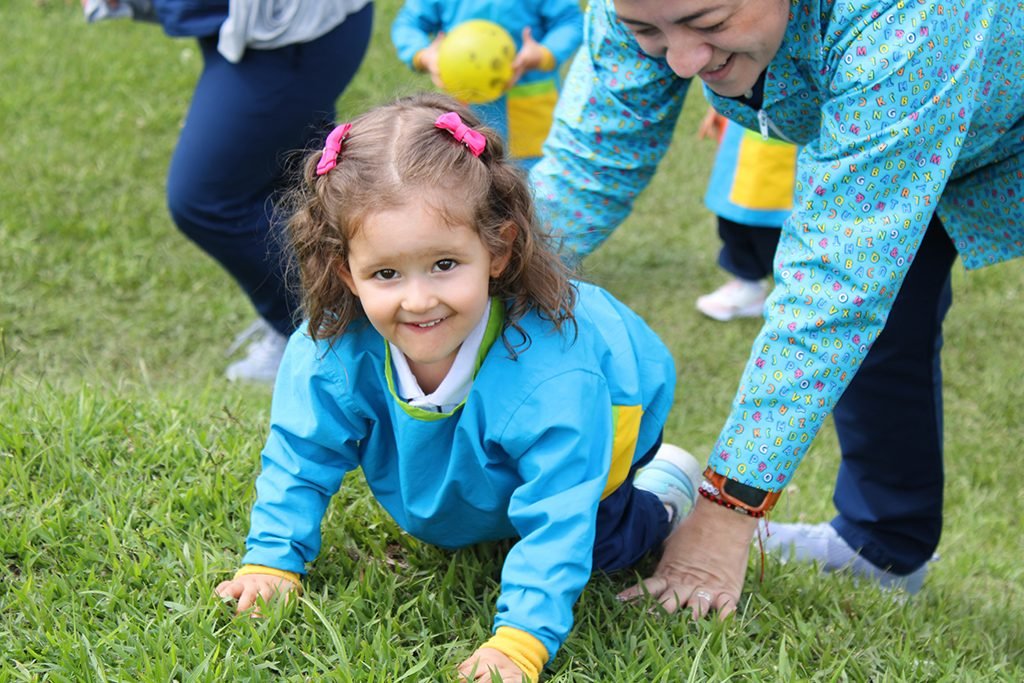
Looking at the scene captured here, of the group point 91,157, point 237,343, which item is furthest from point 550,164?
point 91,157

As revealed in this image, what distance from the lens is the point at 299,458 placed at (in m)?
2.46

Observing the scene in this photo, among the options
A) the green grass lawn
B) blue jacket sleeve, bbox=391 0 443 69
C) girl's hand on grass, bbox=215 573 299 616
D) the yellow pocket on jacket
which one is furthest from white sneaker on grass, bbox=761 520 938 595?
blue jacket sleeve, bbox=391 0 443 69

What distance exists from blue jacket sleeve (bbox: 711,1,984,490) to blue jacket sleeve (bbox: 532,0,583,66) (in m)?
2.90

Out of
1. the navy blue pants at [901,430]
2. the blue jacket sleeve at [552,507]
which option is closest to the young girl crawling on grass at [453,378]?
the blue jacket sleeve at [552,507]

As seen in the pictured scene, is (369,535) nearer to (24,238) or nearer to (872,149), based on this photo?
(872,149)

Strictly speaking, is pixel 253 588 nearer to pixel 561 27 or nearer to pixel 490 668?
pixel 490 668

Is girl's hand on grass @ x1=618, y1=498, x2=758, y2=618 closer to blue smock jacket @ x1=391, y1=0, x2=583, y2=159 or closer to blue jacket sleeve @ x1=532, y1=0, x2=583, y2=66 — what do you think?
blue smock jacket @ x1=391, y1=0, x2=583, y2=159

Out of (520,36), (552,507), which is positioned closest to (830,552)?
(552,507)

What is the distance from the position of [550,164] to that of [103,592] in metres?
1.41

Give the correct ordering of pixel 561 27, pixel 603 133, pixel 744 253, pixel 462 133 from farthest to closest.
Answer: pixel 744 253
pixel 561 27
pixel 603 133
pixel 462 133

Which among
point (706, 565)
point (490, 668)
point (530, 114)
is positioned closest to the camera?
point (490, 668)

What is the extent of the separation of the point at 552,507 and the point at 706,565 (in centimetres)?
51

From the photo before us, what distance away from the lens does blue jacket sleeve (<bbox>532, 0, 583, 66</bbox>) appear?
5.23 metres

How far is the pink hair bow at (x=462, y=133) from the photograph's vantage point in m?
2.25
